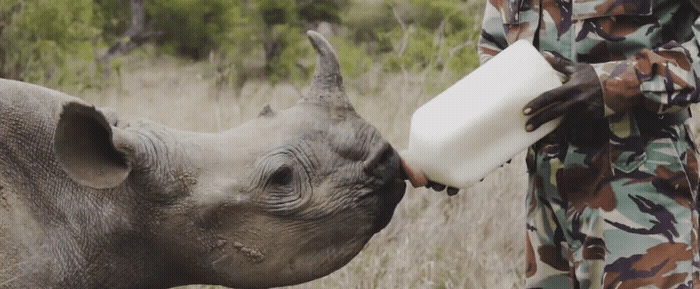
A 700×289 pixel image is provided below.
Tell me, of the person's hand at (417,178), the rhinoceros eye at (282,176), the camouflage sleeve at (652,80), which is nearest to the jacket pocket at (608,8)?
the camouflage sleeve at (652,80)

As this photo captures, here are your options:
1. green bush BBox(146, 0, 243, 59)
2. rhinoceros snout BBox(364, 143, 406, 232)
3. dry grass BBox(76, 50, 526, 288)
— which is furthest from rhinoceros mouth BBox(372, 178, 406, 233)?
green bush BBox(146, 0, 243, 59)

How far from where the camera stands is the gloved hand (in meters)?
3.37

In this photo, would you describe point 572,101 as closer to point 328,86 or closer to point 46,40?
point 328,86

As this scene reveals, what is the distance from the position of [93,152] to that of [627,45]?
4.94ft

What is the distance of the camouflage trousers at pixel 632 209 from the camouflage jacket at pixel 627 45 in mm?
55

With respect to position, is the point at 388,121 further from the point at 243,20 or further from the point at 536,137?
the point at 243,20

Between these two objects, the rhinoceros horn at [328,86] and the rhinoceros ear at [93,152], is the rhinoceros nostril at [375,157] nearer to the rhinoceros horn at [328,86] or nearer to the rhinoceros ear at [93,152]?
the rhinoceros horn at [328,86]

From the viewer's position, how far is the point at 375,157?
351 centimetres

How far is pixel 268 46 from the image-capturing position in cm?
1683

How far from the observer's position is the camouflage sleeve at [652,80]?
11.1 ft

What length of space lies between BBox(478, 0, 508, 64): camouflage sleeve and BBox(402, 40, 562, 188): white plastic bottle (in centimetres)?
53

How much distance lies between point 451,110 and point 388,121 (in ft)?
17.6

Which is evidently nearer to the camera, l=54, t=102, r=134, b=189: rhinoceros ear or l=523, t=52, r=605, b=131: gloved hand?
l=54, t=102, r=134, b=189: rhinoceros ear

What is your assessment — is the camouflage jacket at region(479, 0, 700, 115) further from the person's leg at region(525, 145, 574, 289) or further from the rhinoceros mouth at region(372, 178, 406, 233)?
the rhinoceros mouth at region(372, 178, 406, 233)
